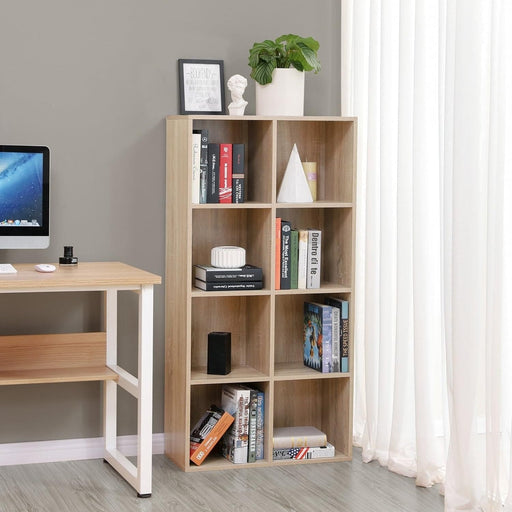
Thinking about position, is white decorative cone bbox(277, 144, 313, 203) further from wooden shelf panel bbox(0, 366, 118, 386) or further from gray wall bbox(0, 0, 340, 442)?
wooden shelf panel bbox(0, 366, 118, 386)

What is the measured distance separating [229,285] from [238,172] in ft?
1.46

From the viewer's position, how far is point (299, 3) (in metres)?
3.92

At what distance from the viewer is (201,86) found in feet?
12.3

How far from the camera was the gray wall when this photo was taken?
358 cm

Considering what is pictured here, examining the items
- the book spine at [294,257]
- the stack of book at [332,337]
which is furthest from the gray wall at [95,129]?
the stack of book at [332,337]

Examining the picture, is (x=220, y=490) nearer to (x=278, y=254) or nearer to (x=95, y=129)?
(x=278, y=254)

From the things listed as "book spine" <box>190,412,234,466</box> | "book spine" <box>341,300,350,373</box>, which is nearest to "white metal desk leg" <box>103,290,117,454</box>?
"book spine" <box>190,412,234,466</box>

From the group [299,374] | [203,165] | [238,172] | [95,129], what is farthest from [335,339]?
[95,129]

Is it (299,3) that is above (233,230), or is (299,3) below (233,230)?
above

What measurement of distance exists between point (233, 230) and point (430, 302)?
3.07ft

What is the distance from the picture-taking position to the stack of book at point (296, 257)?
362cm

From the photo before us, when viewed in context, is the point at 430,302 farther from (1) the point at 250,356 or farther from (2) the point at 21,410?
(2) the point at 21,410

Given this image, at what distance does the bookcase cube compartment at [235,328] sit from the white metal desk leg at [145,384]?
1.55 feet

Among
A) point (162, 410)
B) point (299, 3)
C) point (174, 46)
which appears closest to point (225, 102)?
point (174, 46)
